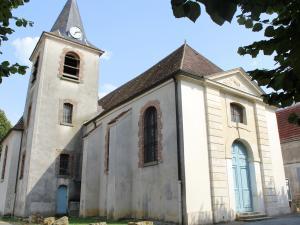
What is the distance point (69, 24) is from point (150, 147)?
13.3 metres

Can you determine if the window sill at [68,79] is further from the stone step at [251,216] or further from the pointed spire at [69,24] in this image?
the stone step at [251,216]

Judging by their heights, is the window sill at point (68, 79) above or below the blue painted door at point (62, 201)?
above

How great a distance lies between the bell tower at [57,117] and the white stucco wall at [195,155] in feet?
29.6

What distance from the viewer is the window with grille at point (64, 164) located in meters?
18.8

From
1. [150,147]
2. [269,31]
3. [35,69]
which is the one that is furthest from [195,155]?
[35,69]

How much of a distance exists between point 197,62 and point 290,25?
12.9m

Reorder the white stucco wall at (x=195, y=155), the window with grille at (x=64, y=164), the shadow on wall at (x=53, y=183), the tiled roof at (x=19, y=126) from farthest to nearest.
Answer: the tiled roof at (x=19, y=126) → the window with grille at (x=64, y=164) → the shadow on wall at (x=53, y=183) → the white stucco wall at (x=195, y=155)

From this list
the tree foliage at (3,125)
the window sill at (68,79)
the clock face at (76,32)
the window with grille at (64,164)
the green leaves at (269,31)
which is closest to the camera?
the green leaves at (269,31)

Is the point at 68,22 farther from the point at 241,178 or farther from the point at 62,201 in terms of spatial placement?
the point at 241,178

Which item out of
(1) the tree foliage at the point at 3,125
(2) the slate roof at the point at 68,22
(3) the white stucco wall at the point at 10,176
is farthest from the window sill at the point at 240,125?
(1) the tree foliage at the point at 3,125

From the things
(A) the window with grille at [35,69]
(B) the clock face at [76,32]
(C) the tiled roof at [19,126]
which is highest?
(B) the clock face at [76,32]

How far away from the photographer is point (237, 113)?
15.4m

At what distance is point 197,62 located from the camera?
1558 cm

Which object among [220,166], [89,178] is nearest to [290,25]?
Result: [220,166]
